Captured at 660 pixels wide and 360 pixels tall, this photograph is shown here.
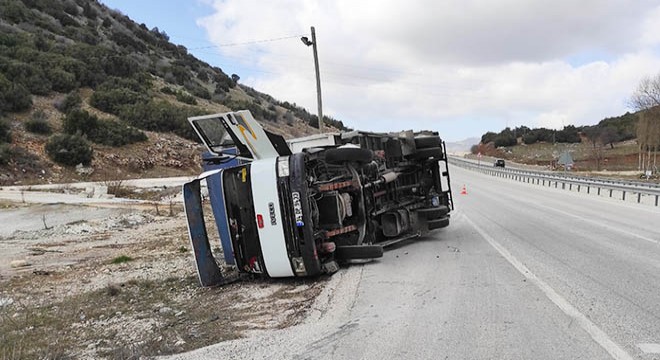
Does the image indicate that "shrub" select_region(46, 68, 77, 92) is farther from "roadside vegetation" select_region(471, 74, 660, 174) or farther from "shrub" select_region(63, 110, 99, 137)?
"roadside vegetation" select_region(471, 74, 660, 174)

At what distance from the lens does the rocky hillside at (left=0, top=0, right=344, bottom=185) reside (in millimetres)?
26125

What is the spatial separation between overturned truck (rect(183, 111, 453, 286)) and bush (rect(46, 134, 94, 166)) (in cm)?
2043

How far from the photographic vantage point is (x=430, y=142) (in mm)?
11297

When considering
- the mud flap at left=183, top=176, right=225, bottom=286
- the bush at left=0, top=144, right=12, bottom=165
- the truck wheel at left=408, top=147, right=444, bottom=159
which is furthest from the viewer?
the bush at left=0, top=144, right=12, bottom=165

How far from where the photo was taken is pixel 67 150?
26.1 meters

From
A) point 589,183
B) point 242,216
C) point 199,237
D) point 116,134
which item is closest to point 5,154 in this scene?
point 116,134

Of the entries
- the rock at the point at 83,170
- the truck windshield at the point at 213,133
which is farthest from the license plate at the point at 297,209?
the rock at the point at 83,170

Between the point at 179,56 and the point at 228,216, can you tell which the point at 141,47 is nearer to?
the point at 179,56

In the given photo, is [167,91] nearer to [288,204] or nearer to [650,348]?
[288,204]

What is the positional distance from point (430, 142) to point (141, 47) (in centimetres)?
5218

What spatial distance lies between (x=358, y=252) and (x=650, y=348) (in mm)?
4181

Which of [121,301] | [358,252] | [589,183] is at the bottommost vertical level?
[589,183]

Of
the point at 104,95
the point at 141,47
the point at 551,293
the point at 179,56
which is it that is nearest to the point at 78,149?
the point at 104,95

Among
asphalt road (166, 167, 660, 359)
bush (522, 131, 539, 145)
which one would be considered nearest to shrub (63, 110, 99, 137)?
asphalt road (166, 167, 660, 359)
